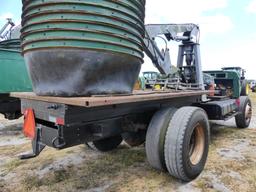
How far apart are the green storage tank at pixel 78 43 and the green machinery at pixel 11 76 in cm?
310

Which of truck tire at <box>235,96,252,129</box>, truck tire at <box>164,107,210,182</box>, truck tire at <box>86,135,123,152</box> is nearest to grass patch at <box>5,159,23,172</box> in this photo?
truck tire at <box>86,135,123,152</box>

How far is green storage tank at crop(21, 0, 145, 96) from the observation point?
263 centimetres

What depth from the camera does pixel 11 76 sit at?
5789 millimetres

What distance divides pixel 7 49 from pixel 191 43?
419 centimetres

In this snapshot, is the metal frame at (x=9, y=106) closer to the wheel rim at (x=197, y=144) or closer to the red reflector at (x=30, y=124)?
the red reflector at (x=30, y=124)

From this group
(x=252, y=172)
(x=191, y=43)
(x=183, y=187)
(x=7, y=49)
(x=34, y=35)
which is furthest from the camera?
(x=191, y=43)

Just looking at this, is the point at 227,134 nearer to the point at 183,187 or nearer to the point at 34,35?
the point at 183,187

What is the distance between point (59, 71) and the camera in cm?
273

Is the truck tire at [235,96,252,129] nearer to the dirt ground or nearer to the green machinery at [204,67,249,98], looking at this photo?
the green machinery at [204,67,249,98]

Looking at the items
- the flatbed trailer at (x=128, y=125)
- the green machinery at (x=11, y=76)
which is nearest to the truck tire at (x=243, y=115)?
the flatbed trailer at (x=128, y=125)

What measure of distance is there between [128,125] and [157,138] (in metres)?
0.43

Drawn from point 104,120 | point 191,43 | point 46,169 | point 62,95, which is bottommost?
point 46,169

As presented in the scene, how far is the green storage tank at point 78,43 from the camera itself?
2631 millimetres

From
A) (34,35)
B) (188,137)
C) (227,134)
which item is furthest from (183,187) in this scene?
(227,134)
